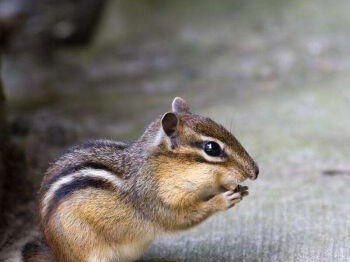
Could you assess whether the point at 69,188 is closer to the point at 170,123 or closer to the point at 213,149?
the point at 170,123

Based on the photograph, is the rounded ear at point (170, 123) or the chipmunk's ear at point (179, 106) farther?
the chipmunk's ear at point (179, 106)

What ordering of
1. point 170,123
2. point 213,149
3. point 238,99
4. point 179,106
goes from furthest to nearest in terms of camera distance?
point 238,99
point 179,106
point 170,123
point 213,149

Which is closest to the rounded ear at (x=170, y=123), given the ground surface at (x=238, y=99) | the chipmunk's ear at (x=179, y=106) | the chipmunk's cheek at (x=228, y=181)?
the chipmunk's ear at (x=179, y=106)

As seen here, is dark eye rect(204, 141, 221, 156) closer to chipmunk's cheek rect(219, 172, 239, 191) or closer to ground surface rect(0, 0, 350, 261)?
chipmunk's cheek rect(219, 172, 239, 191)

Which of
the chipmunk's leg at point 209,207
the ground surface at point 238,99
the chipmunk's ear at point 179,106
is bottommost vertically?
the chipmunk's leg at point 209,207

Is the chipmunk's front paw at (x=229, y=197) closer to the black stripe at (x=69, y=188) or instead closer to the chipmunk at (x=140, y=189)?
the chipmunk at (x=140, y=189)

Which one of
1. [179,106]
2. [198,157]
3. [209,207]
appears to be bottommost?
[209,207]

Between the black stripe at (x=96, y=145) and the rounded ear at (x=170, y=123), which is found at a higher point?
the rounded ear at (x=170, y=123)

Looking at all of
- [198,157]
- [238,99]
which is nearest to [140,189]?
[198,157]

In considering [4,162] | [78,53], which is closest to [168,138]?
[4,162]
